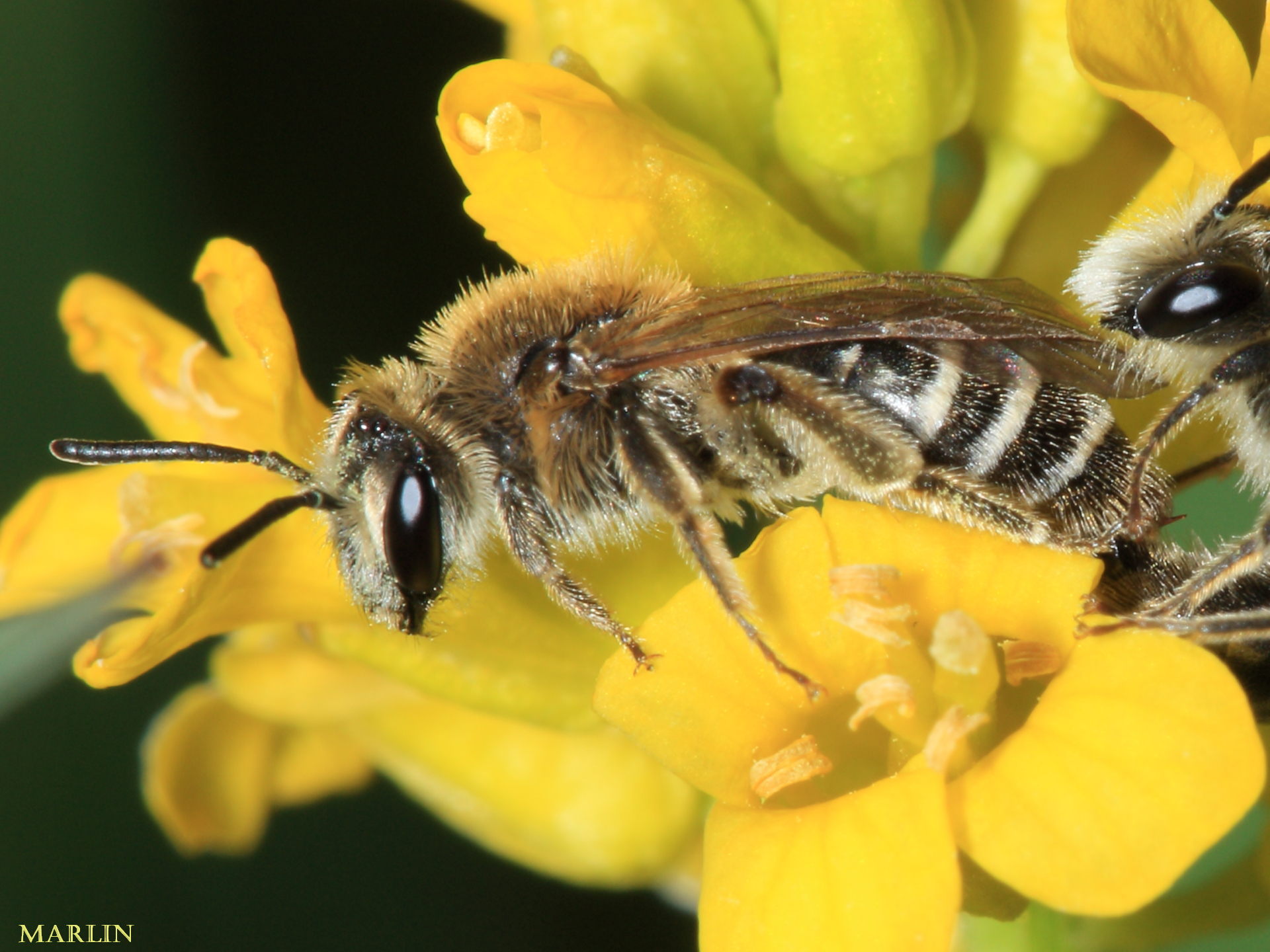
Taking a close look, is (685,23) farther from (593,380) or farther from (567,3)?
(593,380)

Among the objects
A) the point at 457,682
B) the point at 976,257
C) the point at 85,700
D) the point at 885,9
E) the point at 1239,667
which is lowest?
the point at 85,700

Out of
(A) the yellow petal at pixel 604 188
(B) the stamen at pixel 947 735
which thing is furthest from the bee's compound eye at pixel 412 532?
(B) the stamen at pixel 947 735

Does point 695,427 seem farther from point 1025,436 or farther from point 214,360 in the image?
point 214,360

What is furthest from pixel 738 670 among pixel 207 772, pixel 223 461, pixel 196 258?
pixel 196 258

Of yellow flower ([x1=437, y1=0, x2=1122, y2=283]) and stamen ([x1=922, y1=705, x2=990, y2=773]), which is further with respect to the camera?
yellow flower ([x1=437, y1=0, x2=1122, y2=283])

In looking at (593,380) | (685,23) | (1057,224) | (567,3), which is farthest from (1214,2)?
(593,380)

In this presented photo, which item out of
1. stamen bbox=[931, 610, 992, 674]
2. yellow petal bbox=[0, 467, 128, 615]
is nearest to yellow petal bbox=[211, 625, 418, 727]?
yellow petal bbox=[0, 467, 128, 615]

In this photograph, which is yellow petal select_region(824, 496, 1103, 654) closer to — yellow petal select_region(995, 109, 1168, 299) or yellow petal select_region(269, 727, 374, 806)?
yellow petal select_region(995, 109, 1168, 299)

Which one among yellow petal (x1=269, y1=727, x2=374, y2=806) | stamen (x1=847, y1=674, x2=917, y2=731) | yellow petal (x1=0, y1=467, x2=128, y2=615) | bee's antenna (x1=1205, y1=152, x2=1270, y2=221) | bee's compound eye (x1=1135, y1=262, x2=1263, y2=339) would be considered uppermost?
bee's antenna (x1=1205, y1=152, x2=1270, y2=221)
